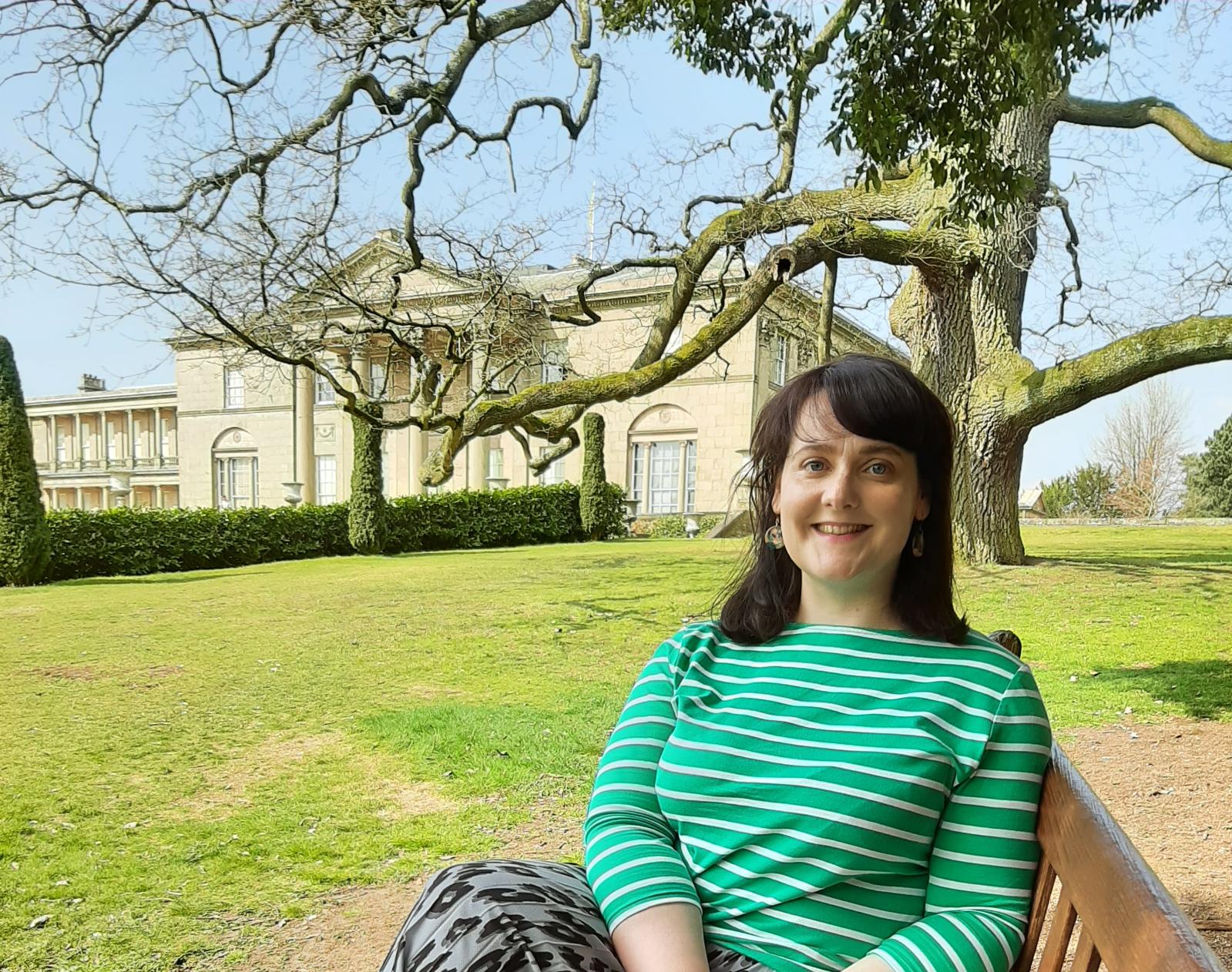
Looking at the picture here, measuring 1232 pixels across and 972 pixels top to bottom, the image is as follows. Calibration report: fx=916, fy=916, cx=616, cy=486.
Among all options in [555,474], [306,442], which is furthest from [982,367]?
[306,442]

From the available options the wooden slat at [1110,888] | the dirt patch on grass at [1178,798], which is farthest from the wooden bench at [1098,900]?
the dirt patch on grass at [1178,798]

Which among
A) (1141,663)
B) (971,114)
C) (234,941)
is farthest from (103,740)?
(1141,663)

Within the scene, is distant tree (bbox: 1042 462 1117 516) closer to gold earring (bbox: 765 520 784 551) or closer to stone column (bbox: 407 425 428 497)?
stone column (bbox: 407 425 428 497)

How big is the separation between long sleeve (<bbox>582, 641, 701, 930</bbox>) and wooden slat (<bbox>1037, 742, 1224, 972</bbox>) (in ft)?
1.24

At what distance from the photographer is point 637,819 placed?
3.55 ft

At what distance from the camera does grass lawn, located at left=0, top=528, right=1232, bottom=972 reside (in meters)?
2.67

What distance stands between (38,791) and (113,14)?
11.2ft

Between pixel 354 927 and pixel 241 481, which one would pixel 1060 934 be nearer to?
pixel 354 927

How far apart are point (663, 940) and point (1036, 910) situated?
0.39m

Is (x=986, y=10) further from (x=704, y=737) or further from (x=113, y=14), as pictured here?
(x=113, y=14)

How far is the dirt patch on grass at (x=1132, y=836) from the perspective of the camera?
232 cm

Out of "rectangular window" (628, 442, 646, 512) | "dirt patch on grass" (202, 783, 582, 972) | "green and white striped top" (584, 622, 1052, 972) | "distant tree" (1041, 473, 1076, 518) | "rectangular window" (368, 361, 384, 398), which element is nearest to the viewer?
"green and white striped top" (584, 622, 1052, 972)

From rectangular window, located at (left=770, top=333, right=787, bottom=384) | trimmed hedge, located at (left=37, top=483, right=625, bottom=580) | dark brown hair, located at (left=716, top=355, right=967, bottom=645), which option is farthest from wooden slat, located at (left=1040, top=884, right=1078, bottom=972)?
rectangular window, located at (left=770, top=333, right=787, bottom=384)

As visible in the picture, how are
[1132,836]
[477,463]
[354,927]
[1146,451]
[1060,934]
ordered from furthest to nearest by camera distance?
[1146,451] → [477,463] → [1132,836] → [354,927] → [1060,934]
